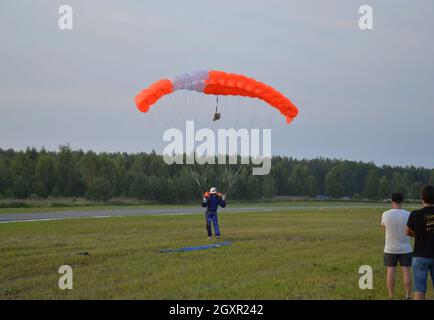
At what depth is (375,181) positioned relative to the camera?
113m

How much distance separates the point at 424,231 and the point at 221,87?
12431 mm

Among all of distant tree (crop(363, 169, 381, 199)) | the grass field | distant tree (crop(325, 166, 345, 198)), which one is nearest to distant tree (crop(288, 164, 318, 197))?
distant tree (crop(325, 166, 345, 198))

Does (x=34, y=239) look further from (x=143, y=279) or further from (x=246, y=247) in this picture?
(x=143, y=279)

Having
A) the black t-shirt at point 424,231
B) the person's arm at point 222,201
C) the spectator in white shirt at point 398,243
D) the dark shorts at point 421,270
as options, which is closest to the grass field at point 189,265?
the spectator in white shirt at point 398,243

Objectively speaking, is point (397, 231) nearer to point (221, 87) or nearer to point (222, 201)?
point (222, 201)

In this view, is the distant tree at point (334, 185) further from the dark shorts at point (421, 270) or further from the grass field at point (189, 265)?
the dark shorts at point (421, 270)

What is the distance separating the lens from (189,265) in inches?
536

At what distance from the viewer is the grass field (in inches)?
414

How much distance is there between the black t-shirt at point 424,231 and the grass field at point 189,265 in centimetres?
201

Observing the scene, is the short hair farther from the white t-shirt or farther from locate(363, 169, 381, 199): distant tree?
locate(363, 169, 381, 199): distant tree

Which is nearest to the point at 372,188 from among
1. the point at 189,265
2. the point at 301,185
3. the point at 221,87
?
the point at 301,185

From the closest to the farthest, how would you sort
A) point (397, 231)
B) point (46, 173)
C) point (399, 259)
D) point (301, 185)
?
1. point (397, 231)
2. point (399, 259)
3. point (46, 173)
4. point (301, 185)

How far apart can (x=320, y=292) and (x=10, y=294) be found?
625cm
